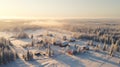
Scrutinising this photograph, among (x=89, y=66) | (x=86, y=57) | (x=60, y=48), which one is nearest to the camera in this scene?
(x=89, y=66)

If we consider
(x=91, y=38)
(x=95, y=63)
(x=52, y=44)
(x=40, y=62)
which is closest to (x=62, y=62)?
(x=40, y=62)

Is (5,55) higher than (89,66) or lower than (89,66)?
higher

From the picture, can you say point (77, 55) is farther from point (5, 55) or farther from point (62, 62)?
point (5, 55)

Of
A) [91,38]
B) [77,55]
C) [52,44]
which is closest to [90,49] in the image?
[77,55]

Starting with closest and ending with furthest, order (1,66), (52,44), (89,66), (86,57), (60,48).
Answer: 1. (1,66)
2. (89,66)
3. (86,57)
4. (60,48)
5. (52,44)

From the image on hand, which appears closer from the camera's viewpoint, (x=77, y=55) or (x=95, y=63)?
(x=95, y=63)

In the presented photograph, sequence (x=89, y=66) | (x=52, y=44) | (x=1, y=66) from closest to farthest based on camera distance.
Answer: (x=1, y=66), (x=89, y=66), (x=52, y=44)

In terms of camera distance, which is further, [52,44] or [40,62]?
[52,44]

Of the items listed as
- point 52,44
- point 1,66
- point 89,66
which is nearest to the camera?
point 1,66

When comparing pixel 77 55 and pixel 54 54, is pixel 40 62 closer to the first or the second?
pixel 54 54
